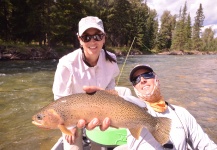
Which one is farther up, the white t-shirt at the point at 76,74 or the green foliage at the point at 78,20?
the green foliage at the point at 78,20

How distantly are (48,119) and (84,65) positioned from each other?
1.07m

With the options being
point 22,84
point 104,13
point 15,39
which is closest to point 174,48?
point 104,13

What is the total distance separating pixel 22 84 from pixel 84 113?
11496 millimetres

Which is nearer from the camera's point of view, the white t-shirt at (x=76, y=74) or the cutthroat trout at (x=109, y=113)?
the cutthroat trout at (x=109, y=113)

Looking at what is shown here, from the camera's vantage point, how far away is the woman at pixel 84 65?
10.6 feet

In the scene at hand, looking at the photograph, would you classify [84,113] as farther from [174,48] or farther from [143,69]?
[174,48]

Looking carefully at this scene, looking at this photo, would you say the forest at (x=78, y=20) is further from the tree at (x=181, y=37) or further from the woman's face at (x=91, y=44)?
the woman's face at (x=91, y=44)

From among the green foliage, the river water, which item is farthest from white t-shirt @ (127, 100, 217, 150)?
the green foliage

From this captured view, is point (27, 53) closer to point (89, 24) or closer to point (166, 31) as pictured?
point (89, 24)

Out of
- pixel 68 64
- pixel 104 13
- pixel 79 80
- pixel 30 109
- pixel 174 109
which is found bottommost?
pixel 30 109

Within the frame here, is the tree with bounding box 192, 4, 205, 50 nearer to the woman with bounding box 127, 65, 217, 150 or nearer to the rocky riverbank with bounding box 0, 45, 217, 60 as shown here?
the rocky riverbank with bounding box 0, 45, 217, 60

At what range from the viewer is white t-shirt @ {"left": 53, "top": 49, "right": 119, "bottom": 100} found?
3346mm

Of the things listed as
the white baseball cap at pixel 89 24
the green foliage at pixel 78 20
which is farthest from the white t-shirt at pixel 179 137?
the green foliage at pixel 78 20

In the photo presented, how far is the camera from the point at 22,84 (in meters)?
13.2
